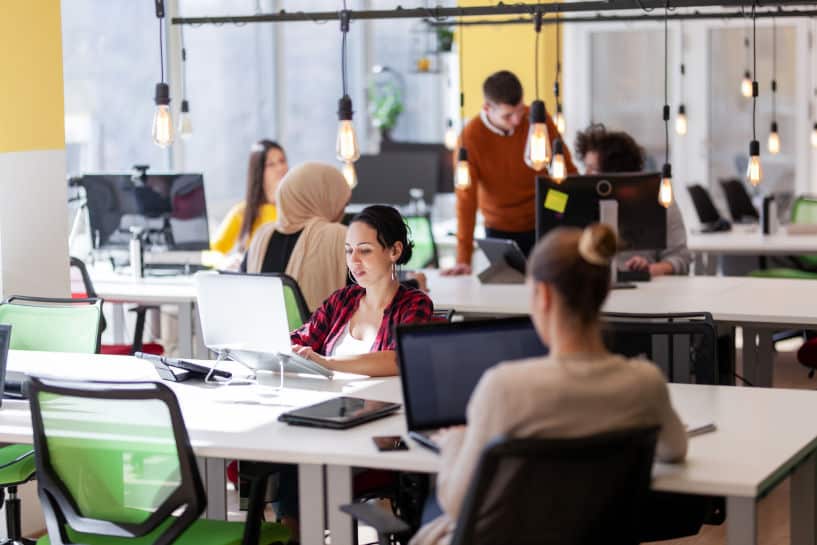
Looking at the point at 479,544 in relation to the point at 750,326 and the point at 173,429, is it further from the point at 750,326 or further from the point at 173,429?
the point at 750,326

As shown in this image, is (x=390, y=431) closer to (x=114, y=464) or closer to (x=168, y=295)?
(x=114, y=464)

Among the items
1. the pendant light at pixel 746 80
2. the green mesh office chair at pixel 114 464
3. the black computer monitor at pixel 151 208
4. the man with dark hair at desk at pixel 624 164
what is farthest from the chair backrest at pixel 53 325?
the pendant light at pixel 746 80

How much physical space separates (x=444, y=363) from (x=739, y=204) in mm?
6617

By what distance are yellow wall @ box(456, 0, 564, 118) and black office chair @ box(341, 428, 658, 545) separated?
25.5 ft

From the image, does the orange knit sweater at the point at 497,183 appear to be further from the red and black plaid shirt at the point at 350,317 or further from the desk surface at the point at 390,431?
the desk surface at the point at 390,431

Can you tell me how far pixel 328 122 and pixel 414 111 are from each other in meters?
0.88

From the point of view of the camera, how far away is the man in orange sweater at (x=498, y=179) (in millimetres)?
6262

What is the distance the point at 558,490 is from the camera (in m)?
2.45

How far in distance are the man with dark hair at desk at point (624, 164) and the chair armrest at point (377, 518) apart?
329 cm

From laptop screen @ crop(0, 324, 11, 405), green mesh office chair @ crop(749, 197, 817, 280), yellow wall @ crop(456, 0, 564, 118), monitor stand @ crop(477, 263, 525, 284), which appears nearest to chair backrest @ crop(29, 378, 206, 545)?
laptop screen @ crop(0, 324, 11, 405)

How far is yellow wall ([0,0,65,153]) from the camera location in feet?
15.3

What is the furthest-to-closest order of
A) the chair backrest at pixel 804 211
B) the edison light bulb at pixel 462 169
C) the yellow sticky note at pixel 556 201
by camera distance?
the chair backrest at pixel 804 211 → the edison light bulb at pixel 462 169 → the yellow sticky note at pixel 556 201

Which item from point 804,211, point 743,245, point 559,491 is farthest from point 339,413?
point 804,211

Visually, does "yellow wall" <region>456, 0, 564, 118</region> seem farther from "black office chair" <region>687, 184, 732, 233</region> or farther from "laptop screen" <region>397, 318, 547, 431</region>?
"laptop screen" <region>397, 318, 547, 431</region>
